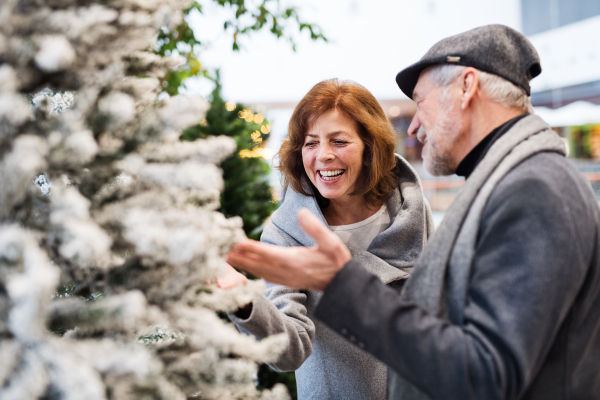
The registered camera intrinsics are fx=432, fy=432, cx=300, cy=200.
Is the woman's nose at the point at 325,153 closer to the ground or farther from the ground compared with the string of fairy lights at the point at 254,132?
farther from the ground

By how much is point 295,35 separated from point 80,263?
6.23ft

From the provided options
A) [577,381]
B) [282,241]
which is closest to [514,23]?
[282,241]

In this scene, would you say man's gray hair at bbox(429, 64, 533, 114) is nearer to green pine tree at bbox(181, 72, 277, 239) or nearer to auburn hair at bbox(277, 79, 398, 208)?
auburn hair at bbox(277, 79, 398, 208)

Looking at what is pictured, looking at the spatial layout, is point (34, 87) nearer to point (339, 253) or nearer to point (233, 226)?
point (233, 226)

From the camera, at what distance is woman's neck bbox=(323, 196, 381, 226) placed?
1.68m

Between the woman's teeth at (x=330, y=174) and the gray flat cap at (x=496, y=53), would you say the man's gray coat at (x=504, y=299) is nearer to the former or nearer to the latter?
the gray flat cap at (x=496, y=53)

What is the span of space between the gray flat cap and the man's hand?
508mm

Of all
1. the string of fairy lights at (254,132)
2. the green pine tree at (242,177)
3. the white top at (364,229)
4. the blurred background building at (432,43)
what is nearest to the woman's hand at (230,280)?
the white top at (364,229)

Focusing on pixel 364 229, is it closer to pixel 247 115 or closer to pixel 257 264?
pixel 257 264

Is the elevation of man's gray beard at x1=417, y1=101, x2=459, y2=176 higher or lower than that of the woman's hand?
higher

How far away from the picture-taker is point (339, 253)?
2.74 feet

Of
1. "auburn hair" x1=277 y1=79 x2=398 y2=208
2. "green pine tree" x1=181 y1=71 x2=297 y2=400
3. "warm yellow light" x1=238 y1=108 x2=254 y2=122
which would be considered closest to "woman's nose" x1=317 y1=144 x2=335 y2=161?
"auburn hair" x1=277 y1=79 x2=398 y2=208

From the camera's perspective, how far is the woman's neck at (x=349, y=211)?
168cm

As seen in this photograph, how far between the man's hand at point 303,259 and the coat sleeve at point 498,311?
52mm
